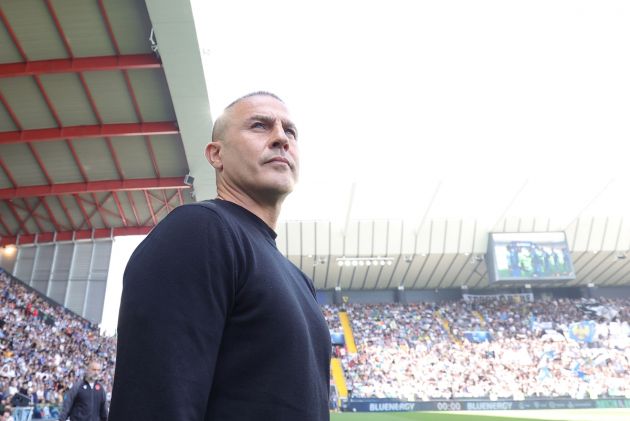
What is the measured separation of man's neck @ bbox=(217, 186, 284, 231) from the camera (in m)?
1.44

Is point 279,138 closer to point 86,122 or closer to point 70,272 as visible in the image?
point 86,122

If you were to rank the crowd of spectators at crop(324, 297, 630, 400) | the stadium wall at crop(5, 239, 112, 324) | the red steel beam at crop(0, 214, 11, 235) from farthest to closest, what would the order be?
the red steel beam at crop(0, 214, 11, 235), the stadium wall at crop(5, 239, 112, 324), the crowd of spectators at crop(324, 297, 630, 400)

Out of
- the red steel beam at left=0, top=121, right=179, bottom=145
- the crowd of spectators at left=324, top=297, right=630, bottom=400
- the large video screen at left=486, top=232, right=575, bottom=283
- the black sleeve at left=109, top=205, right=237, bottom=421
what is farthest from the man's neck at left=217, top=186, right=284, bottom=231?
the large video screen at left=486, top=232, right=575, bottom=283

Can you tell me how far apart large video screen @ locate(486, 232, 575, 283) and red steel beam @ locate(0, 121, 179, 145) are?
21.0 metres

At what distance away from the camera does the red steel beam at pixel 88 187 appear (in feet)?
71.1

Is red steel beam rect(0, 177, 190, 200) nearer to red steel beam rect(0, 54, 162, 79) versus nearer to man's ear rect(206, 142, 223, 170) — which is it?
red steel beam rect(0, 54, 162, 79)

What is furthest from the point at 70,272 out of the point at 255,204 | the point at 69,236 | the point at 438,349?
the point at 255,204

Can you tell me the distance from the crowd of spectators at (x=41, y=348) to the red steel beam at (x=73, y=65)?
8.68 meters

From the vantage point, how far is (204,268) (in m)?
0.98

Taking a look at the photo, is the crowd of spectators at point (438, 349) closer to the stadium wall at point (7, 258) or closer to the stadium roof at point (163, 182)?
the stadium roof at point (163, 182)

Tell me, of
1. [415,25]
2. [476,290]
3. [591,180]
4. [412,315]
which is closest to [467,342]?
[412,315]

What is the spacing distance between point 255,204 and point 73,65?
1700cm

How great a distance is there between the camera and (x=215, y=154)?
1546 millimetres

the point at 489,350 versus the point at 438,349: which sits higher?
the point at 438,349
